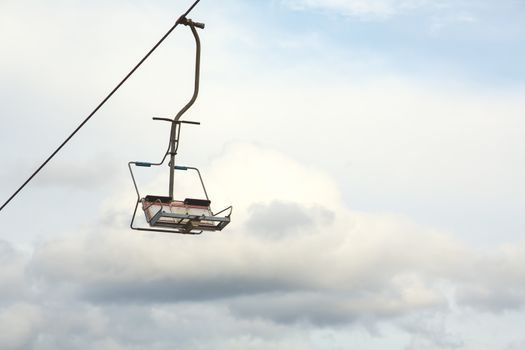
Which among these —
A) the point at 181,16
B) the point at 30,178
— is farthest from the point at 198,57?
the point at 30,178

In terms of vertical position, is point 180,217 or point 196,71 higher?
point 196,71

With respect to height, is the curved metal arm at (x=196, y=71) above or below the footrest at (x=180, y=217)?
above

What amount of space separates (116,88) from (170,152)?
2.80 m

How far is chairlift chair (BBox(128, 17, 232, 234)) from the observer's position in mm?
37250

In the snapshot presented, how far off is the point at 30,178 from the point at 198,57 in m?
6.73

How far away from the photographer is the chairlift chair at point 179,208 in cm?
3725

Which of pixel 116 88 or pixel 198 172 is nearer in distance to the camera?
pixel 116 88

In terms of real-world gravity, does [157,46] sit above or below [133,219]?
above

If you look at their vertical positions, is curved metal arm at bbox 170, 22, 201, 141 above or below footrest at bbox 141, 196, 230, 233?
above

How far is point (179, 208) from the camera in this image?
125ft

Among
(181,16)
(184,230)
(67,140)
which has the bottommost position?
(184,230)

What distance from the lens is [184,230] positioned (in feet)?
124

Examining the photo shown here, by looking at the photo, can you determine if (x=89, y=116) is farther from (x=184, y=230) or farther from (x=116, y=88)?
(x=184, y=230)

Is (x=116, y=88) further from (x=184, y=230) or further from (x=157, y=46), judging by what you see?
(x=184, y=230)
